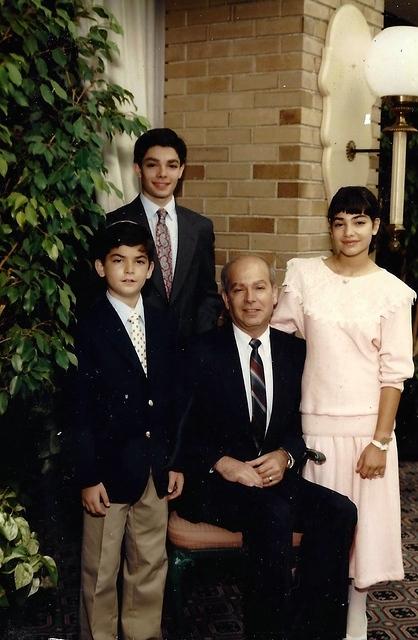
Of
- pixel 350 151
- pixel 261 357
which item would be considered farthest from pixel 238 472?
pixel 350 151

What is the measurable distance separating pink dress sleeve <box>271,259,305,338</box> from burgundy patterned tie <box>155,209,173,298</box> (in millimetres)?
413

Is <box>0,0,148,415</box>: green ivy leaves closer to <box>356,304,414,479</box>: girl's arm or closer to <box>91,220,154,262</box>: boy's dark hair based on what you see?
<box>91,220,154,262</box>: boy's dark hair

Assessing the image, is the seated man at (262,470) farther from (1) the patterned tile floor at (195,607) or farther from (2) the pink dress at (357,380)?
(1) the patterned tile floor at (195,607)

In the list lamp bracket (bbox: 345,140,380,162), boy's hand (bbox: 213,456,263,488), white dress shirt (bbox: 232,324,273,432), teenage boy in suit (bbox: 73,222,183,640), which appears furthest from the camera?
lamp bracket (bbox: 345,140,380,162)

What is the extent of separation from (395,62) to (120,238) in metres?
1.45

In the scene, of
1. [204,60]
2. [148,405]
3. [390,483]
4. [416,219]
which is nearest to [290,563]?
Answer: [390,483]

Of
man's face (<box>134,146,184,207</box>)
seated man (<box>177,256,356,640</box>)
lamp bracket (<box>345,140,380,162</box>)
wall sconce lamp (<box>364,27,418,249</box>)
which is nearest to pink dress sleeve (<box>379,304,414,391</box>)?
seated man (<box>177,256,356,640</box>)

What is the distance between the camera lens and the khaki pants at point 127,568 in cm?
253

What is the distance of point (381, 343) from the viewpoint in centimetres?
273

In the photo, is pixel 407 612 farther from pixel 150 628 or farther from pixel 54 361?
pixel 54 361

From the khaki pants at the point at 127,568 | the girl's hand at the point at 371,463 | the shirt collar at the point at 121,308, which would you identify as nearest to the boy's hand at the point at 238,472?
the khaki pants at the point at 127,568

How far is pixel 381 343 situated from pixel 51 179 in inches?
47.5

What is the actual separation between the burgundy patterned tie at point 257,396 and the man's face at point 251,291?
0.11m

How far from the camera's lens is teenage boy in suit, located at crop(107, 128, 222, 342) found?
297 centimetres
